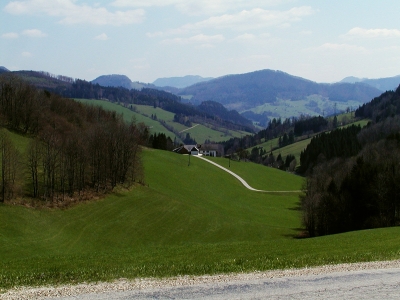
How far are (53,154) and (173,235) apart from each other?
20.1 metres

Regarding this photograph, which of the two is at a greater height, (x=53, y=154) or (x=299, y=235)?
(x=53, y=154)

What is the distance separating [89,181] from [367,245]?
48.5m

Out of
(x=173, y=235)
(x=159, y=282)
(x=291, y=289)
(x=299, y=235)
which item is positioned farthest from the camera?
(x=299, y=235)

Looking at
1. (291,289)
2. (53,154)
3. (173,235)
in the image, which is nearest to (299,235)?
(173,235)

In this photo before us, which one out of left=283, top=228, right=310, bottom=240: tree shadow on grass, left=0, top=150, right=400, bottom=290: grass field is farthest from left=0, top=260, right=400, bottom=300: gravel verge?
left=283, top=228, right=310, bottom=240: tree shadow on grass

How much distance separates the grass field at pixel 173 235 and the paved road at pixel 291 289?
6.89 feet

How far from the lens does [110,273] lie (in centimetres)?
1800

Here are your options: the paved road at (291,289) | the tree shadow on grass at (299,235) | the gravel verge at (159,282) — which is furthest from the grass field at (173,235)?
the paved road at (291,289)

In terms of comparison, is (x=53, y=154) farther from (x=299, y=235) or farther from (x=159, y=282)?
(x=159, y=282)

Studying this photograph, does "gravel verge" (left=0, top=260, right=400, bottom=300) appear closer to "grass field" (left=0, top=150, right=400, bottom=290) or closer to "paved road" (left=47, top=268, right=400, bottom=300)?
"paved road" (left=47, top=268, right=400, bottom=300)

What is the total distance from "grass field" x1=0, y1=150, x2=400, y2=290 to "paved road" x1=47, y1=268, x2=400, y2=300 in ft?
6.89

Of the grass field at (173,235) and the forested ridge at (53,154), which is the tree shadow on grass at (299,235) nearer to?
the grass field at (173,235)

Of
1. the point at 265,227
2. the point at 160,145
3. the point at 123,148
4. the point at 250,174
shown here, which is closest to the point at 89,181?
the point at 123,148

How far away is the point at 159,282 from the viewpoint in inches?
658
